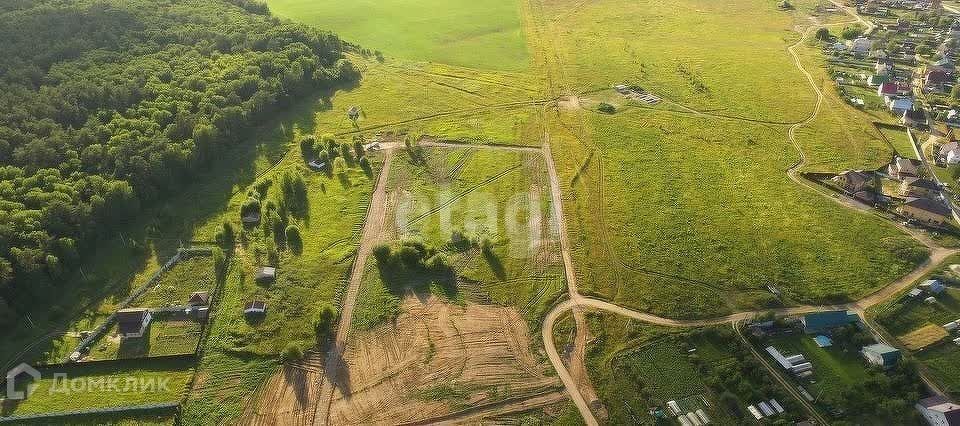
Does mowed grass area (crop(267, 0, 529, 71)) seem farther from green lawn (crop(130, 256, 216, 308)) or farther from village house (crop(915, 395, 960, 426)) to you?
village house (crop(915, 395, 960, 426))

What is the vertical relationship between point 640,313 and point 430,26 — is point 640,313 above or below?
below

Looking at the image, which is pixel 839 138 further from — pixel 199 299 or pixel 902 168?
pixel 199 299

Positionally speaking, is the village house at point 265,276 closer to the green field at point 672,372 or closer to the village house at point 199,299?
the village house at point 199,299

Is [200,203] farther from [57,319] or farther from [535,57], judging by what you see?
[535,57]

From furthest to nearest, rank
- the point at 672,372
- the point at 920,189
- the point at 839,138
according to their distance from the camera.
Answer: the point at 839,138, the point at 920,189, the point at 672,372

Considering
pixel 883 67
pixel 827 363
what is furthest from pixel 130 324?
pixel 883 67

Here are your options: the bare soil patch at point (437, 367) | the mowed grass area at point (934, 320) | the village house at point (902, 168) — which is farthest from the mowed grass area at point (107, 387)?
the village house at point (902, 168)

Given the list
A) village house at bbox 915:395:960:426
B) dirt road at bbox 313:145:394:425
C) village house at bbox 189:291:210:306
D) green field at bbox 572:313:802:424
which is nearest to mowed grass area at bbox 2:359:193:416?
village house at bbox 189:291:210:306
